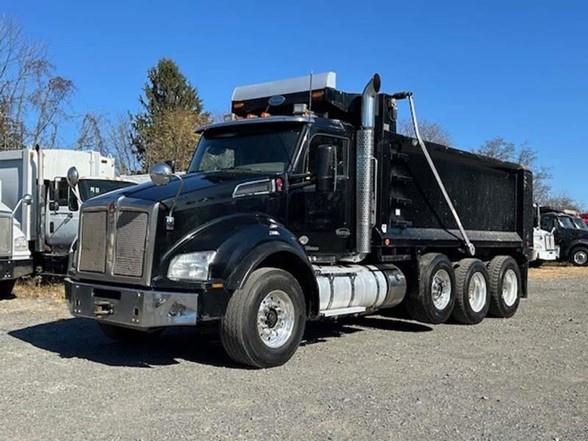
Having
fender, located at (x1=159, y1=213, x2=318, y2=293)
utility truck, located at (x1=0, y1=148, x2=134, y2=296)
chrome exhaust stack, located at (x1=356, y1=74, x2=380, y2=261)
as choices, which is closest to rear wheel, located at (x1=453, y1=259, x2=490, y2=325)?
chrome exhaust stack, located at (x1=356, y1=74, x2=380, y2=261)

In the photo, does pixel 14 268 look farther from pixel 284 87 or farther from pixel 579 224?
pixel 579 224

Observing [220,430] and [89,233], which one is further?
[89,233]

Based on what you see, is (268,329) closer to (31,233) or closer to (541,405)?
(541,405)

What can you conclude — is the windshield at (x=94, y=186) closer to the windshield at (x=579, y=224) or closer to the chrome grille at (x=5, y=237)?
the chrome grille at (x=5, y=237)

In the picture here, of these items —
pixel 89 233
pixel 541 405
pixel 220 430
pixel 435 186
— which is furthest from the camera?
pixel 435 186

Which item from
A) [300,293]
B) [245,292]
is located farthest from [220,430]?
[300,293]

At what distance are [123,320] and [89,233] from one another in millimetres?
1167

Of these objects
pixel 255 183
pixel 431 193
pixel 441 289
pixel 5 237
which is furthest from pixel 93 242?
pixel 5 237

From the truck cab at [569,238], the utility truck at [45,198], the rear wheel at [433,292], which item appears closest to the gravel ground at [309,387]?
the rear wheel at [433,292]

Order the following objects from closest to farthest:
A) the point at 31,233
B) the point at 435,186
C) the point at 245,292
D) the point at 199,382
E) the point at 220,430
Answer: the point at 220,430, the point at 199,382, the point at 245,292, the point at 435,186, the point at 31,233

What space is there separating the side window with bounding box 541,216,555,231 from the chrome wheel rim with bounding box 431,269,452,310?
1877 centimetres

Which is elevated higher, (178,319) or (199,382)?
(178,319)

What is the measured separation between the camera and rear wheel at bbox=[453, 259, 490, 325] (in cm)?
1048

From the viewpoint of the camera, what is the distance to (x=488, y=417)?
5.33 m
